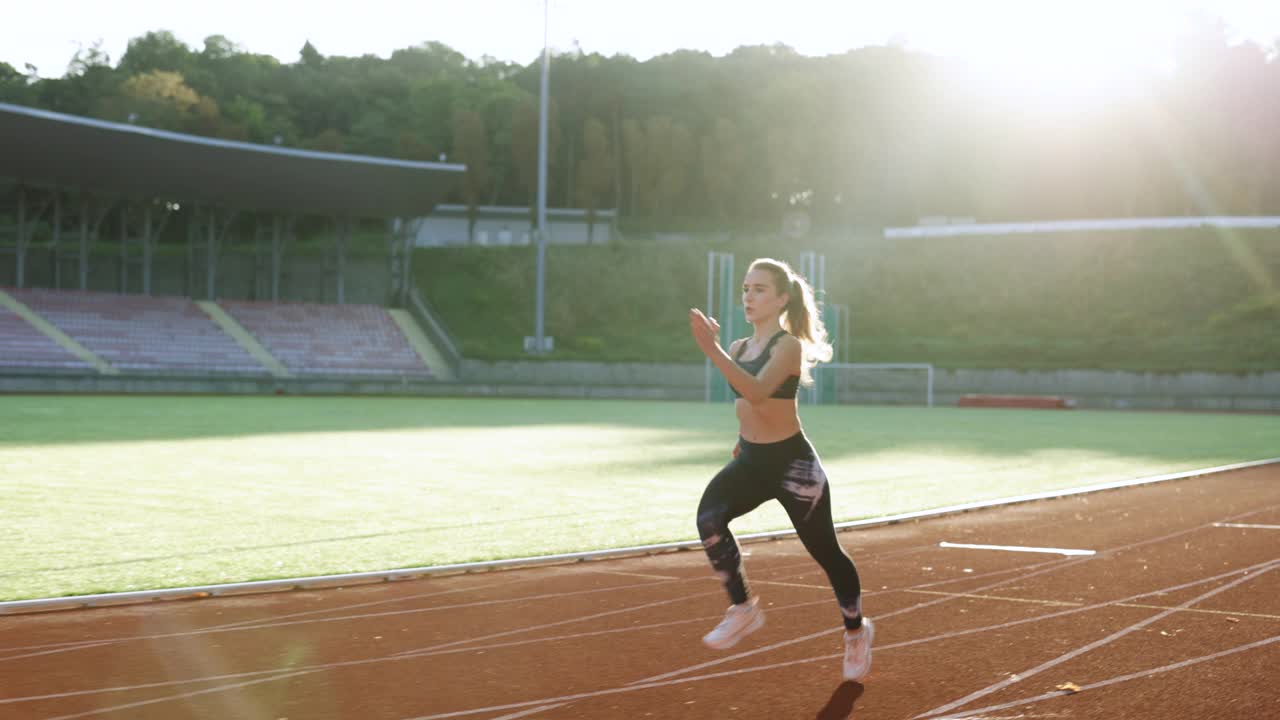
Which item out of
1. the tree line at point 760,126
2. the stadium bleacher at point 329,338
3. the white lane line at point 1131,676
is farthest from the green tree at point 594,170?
the white lane line at point 1131,676

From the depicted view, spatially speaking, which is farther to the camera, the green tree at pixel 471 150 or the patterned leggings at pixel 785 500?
the green tree at pixel 471 150

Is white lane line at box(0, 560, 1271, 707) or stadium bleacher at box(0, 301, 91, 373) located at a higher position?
white lane line at box(0, 560, 1271, 707)

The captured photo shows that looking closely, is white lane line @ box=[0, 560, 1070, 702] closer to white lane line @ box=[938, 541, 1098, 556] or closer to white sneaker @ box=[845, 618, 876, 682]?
white sneaker @ box=[845, 618, 876, 682]

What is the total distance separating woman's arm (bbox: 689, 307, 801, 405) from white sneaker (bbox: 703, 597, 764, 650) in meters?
1.14

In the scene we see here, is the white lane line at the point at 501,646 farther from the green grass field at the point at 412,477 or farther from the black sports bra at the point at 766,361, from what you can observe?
the green grass field at the point at 412,477

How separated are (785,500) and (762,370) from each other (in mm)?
668

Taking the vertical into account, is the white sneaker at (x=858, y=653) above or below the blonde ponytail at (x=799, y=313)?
below

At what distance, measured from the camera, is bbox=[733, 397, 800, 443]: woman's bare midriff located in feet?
20.0

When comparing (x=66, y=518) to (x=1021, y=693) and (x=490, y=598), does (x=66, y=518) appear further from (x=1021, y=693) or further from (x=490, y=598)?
(x=1021, y=693)

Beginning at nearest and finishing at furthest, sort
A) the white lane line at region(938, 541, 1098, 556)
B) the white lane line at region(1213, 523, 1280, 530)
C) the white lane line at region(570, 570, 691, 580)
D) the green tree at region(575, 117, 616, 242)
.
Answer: the white lane line at region(570, 570, 691, 580) → the white lane line at region(938, 541, 1098, 556) → the white lane line at region(1213, 523, 1280, 530) → the green tree at region(575, 117, 616, 242)

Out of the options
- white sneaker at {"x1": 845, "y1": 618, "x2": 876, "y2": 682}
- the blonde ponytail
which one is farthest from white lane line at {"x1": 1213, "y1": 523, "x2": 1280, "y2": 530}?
the blonde ponytail

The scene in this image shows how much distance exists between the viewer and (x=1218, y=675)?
6.29 meters

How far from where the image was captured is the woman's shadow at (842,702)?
557 cm

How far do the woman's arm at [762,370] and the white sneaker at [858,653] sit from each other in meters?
1.27
